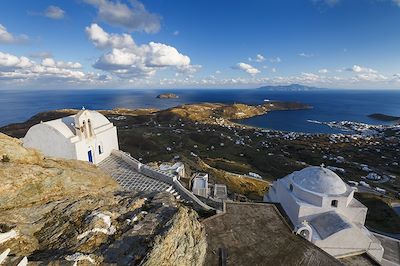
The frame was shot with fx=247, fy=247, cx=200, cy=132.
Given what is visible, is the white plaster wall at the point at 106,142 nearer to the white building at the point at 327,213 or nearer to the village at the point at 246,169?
the village at the point at 246,169

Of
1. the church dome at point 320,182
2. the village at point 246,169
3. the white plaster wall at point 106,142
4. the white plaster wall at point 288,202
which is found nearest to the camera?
the village at point 246,169

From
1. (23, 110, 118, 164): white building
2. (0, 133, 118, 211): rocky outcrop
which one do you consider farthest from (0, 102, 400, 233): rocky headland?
(0, 133, 118, 211): rocky outcrop

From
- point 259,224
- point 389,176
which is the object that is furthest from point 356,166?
point 259,224

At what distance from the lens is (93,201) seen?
44.7 feet

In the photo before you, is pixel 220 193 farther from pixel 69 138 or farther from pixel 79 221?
pixel 79 221

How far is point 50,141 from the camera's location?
25.8 metres

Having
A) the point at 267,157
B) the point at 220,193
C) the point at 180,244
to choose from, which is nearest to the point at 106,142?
the point at 220,193

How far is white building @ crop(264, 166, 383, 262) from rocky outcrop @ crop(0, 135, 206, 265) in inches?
532

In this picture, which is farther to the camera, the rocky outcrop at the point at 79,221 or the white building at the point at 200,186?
the white building at the point at 200,186

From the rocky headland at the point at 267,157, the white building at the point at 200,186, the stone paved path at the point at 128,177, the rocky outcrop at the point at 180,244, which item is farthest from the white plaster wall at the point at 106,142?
the rocky outcrop at the point at 180,244

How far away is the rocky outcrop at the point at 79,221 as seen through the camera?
995 centimetres

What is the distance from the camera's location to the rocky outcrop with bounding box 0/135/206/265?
9953 mm

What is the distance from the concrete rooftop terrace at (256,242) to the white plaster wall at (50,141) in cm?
1651

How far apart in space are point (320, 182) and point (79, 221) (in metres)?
23.1
